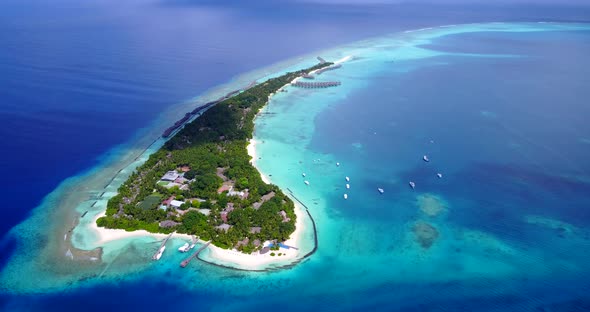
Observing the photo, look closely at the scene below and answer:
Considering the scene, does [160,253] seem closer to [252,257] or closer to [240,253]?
[240,253]

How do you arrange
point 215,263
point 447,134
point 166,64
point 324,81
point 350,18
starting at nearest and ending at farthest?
point 215,263 → point 447,134 → point 324,81 → point 166,64 → point 350,18

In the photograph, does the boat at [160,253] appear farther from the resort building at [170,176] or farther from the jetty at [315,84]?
the jetty at [315,84]

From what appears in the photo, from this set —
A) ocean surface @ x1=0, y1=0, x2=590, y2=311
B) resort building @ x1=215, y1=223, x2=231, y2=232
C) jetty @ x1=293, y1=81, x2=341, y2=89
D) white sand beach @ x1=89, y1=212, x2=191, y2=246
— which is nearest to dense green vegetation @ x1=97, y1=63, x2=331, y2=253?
resort building @ x1=215, y1=223, x2=231, y2=232

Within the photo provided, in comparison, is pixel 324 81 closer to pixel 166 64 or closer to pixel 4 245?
pixel 166 64

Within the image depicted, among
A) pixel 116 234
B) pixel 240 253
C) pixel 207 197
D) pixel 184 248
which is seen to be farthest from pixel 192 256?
pixel 116 234

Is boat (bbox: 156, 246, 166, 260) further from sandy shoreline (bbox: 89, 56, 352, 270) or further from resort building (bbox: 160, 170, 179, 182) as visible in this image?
resort building (bbox: 160, 170, 179, 182)

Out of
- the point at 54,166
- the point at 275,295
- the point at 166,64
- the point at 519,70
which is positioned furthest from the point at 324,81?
the point at 275,295

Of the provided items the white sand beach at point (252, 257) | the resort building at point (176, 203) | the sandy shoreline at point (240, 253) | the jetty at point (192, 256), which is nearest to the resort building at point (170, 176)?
the resort building at point (176, 203)
